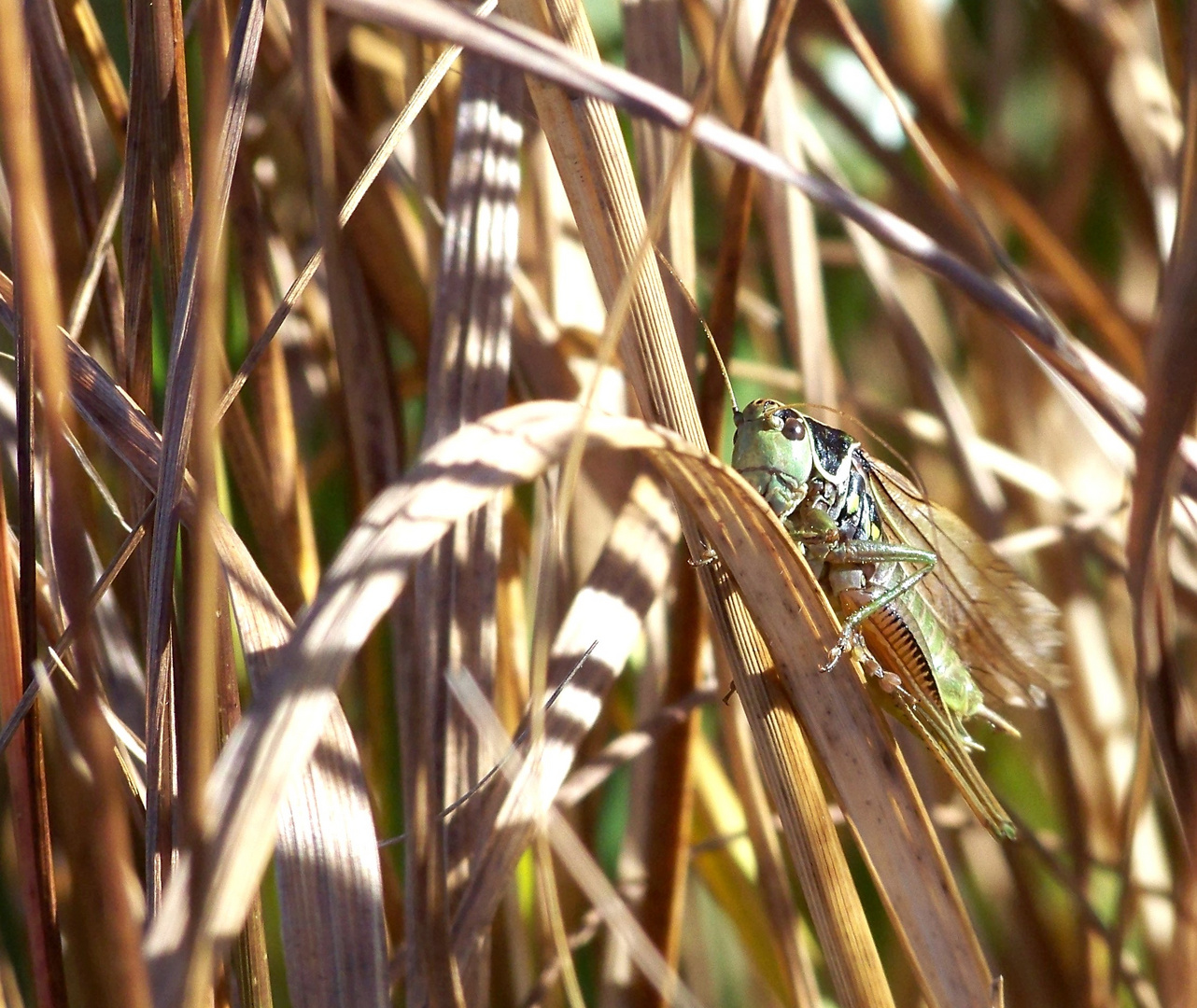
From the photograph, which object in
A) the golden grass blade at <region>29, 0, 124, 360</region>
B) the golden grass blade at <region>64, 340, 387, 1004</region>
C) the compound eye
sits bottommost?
the golden grass blade at <region>64, 340, 387, 1004</region>

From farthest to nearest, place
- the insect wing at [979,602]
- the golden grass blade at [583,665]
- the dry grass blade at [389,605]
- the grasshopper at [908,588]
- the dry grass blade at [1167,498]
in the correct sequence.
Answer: the insect wing at [979,602] < the grasshopper at [908,588] < the golden grass blade at [583,665] < the dry grass blade at [1167,498] < the dry grass blade at [389,605]

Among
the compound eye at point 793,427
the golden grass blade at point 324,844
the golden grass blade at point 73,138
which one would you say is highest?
the golden grass blade at point 73,138

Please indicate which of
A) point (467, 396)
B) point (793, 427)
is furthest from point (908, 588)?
point (467, 396)

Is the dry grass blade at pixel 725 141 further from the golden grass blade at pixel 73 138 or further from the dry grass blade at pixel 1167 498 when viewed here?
the golden grass blade at pixel 73 138

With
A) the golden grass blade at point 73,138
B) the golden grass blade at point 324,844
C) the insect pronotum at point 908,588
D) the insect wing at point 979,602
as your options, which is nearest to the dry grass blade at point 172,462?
the golden grass blade at point 324,844

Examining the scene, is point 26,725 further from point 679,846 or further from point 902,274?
point 902,274

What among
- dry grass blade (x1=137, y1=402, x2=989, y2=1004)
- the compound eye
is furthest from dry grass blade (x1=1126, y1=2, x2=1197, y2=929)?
the compound eye

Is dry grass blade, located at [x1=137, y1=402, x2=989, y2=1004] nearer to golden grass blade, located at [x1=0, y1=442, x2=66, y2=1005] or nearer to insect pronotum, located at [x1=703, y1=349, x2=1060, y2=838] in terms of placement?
insect pronotum, located at [x1=703, y1=349, x2=1060, y2=838]
